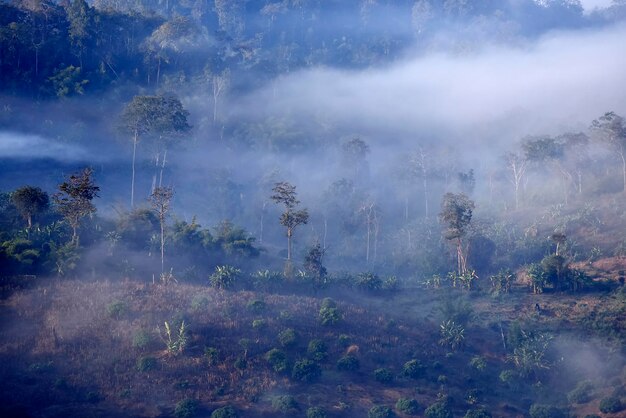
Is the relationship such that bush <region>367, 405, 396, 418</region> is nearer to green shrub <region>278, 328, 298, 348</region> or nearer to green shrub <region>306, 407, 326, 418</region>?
green shrub <region>306, 407, 326, 418</region>

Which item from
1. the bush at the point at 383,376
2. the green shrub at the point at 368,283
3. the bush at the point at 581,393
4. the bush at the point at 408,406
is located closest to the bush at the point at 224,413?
the bush at the point at 408,406

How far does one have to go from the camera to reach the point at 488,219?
87500mm

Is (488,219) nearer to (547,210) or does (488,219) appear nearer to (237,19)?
(547,210)

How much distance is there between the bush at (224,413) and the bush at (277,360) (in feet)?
21.8

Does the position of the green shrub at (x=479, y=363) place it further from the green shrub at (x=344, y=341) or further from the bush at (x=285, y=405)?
the bush at (x=285, y=405)

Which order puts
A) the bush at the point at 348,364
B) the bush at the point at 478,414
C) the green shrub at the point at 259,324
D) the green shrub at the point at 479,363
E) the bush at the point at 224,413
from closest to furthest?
the bush at the point at 224,413, the bush at the point at 478,414, the bush at the point at 348,364, the green shrub at the point at 259,324, the green shrub at the point at 479,363

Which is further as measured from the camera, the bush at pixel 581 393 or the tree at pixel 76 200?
the tree at pixel 76 200

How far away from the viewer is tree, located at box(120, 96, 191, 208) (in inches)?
3233

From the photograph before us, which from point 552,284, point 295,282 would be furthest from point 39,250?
point 552,284

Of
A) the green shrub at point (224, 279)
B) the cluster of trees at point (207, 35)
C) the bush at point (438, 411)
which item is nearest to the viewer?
the bush at point (438, 411)

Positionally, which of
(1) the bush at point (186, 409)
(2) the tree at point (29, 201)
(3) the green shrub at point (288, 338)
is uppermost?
(2) the tree at point (29, 201)

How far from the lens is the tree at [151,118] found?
82125 millimetres

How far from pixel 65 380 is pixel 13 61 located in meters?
75.7

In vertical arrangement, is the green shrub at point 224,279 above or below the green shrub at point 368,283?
above
